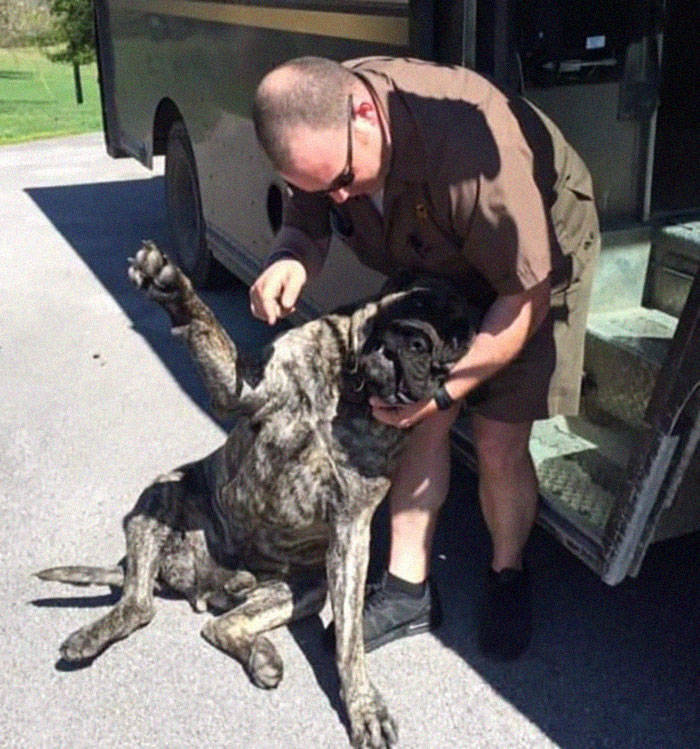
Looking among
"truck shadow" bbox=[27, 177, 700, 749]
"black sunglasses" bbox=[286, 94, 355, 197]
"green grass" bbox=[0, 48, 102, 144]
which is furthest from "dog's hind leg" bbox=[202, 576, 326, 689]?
"green grass" bbox=[0, 48, 102, 144]

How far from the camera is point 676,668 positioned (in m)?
3.39

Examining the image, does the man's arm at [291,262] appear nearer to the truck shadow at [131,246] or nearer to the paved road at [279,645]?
the paved road at [279,645]

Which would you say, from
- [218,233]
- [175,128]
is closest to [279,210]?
[218,233]

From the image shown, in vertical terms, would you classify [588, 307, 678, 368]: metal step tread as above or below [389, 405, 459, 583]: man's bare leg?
above

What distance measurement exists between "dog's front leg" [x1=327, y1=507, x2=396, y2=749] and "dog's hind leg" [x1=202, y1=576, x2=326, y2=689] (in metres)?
0.26

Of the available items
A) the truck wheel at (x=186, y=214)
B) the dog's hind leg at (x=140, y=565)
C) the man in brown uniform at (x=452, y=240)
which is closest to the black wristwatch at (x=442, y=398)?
the man in brown uniform at (x=452, y=240)

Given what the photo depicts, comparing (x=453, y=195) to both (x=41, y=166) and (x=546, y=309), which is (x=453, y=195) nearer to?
(x=546, y=309)

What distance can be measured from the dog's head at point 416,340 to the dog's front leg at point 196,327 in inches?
13.3

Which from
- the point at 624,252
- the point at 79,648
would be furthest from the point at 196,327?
the point at 624,252

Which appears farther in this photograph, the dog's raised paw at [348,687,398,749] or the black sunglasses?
the dog's raised paw at [348,687,398,749]

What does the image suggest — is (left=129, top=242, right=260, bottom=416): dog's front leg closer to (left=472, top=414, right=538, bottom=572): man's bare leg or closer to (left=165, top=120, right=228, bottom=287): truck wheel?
(left=472, top=414, right=538, bottom=572): man's bare leg

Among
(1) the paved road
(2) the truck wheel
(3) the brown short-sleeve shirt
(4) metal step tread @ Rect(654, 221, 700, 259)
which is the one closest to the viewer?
(3) the brown short-sleeve shirt

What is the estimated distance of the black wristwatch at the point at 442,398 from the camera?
9.76 ft

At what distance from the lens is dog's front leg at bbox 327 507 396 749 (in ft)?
10.3
